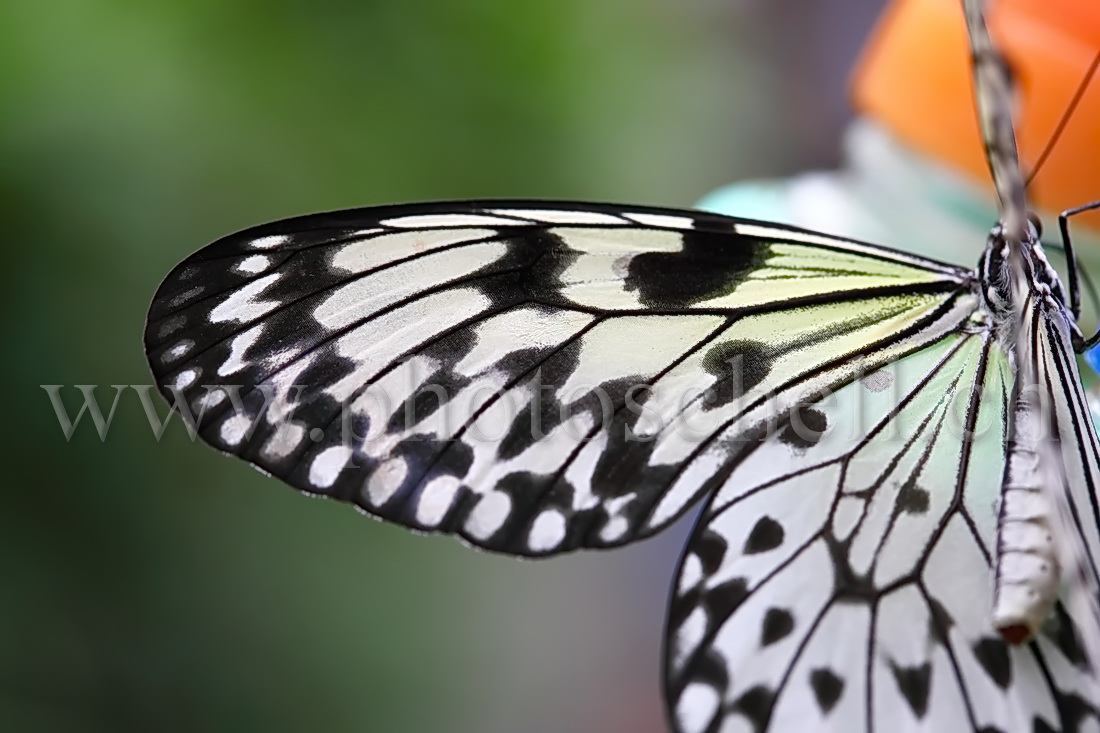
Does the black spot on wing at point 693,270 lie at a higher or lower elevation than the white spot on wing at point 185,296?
higher

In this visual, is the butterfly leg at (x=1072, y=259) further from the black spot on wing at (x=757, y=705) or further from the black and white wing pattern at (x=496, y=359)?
the black spot on wing at (x=757, y=705)

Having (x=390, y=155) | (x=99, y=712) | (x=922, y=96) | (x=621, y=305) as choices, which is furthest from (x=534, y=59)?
(x=99, y=712)

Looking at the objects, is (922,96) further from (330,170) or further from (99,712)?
(99,712)

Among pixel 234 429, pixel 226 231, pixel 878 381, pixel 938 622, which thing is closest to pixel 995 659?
pixel 938 622

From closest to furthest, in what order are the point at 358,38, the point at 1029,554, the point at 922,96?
the point at 1029,554 → the point at 922,96 → the point at 358,38

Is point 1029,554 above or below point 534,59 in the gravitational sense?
below

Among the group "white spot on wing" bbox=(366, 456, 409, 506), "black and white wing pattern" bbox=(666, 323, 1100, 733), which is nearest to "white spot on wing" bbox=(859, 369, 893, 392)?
"black and white wing pattern" bbox=(666, 323, 1100, 733)

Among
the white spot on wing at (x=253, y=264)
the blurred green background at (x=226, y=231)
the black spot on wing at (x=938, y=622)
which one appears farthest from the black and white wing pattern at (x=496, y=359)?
the blurred green background at (x=226, y=231)
